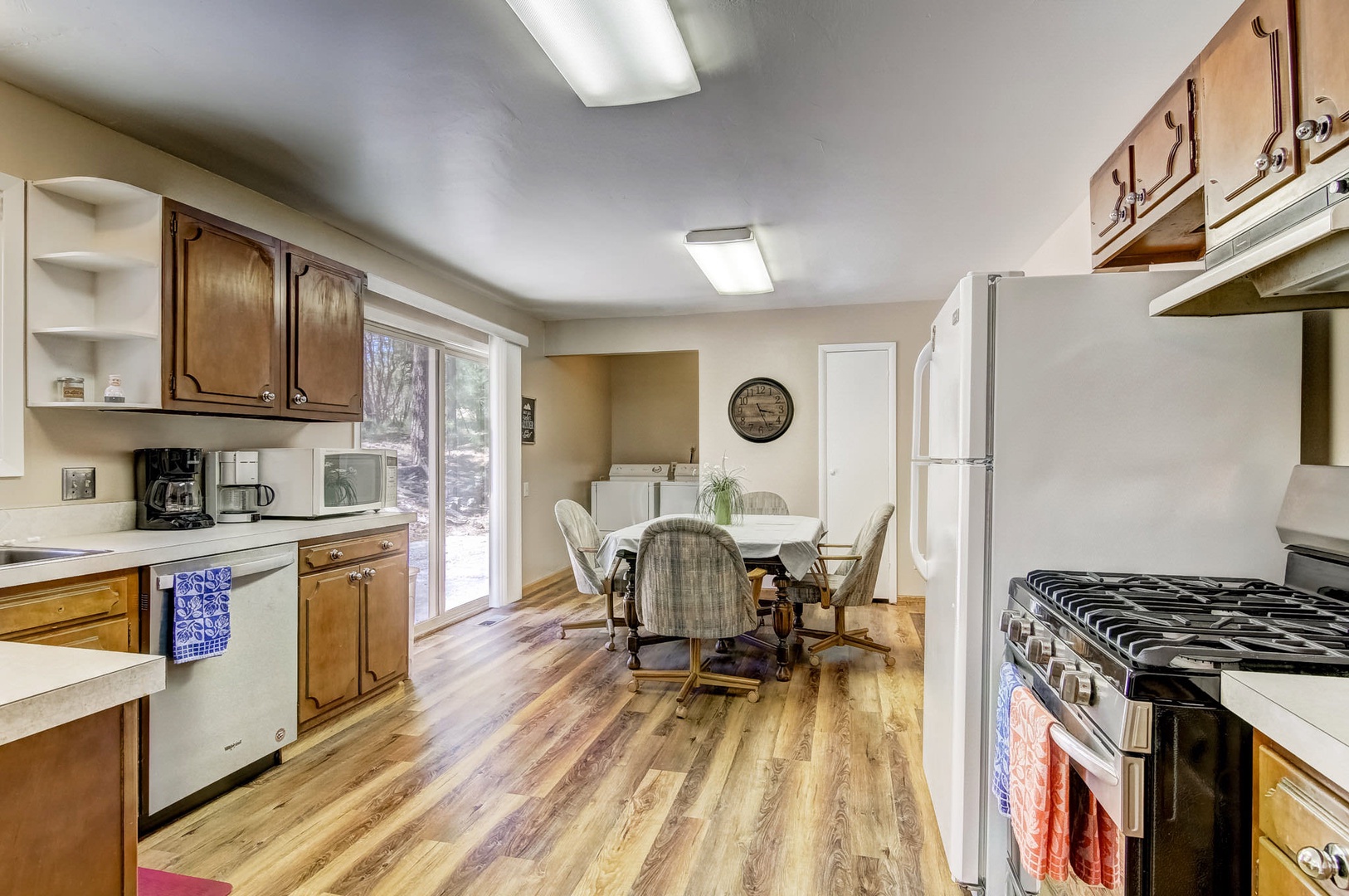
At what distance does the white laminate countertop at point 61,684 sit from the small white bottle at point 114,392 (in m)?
1.54

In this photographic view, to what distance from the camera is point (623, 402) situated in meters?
7.97

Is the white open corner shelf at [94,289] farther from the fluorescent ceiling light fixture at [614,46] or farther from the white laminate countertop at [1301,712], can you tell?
the white laminate countertop at [1301,712]

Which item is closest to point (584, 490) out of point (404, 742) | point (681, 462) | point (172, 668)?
point (681, 462)

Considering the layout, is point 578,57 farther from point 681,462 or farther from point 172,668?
point 681,462

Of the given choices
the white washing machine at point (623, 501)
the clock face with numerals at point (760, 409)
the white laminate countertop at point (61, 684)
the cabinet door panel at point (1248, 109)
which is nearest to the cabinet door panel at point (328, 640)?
the white laminate countertop at point (61, 684)

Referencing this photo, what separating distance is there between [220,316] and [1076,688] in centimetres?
296

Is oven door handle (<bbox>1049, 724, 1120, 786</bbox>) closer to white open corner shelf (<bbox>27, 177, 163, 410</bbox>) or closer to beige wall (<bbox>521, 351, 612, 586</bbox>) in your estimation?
white open corner shelf (<bbox>27, 177, 163, 410</bbox>)

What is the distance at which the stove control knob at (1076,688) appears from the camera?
1.16 meters

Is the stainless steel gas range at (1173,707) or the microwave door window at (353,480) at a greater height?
the microwave door window at (353,480)

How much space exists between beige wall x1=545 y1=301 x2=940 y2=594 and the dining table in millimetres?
1881

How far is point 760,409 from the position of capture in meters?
A: 5.84

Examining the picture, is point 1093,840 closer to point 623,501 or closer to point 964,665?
point 964,665

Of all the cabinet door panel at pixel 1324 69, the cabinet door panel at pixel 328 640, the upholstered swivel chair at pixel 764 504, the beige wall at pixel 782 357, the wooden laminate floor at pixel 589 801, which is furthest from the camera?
the beige wall at pixel 782 357

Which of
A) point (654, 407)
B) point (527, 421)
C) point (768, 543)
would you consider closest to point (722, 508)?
point (768, 543)
